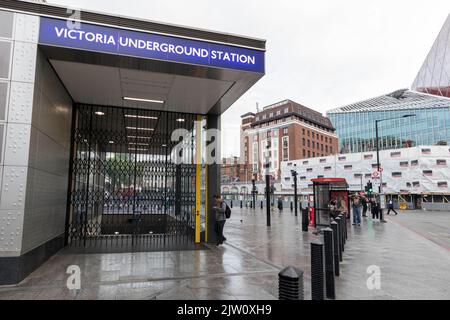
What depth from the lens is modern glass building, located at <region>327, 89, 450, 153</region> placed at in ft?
250

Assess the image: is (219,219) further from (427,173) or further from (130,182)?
(427,173)

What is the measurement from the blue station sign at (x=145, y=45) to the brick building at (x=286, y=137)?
245 ft

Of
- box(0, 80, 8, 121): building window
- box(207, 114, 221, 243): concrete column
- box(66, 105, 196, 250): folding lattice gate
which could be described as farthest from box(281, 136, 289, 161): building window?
box(0, 80, 8, 121): building window

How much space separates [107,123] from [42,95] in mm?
5832

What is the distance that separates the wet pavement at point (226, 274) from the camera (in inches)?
213

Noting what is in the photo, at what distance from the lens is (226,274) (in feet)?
22.0

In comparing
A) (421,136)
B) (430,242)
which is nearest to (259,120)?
(421,136)

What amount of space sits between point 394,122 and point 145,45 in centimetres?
9359

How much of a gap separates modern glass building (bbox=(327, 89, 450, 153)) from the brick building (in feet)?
16.7

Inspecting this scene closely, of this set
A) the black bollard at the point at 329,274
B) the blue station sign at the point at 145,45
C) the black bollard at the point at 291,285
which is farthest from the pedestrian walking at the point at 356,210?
the black bollard at the point at 291,285

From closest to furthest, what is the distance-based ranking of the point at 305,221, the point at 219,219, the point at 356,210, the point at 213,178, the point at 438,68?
the point at 219,219 → the point at 213,178 → the point at 305,221 → the point at 356,210 → the point at 438,68

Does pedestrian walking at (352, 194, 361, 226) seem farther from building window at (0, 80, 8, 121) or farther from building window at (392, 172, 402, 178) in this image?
building window at (392, 172, 402, 178)

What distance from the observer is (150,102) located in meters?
9.96

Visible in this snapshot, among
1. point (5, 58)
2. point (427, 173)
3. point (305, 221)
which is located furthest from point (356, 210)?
point (427, 173)
